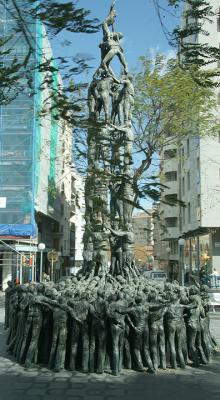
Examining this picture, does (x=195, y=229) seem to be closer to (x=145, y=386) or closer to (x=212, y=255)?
(x=212, y=255)

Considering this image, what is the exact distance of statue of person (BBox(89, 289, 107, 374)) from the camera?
7524 millimetres

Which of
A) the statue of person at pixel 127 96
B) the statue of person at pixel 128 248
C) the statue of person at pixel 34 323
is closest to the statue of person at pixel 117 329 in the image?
the statue of person at pixel 34 323

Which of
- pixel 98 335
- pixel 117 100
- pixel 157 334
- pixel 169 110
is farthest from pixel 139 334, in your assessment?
pixel 169 110

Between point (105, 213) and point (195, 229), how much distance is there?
2968 centimetres

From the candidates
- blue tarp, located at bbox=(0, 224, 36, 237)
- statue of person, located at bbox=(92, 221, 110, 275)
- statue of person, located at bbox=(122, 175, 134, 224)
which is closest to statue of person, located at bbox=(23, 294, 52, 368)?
statue of person, located at bbox=(92, 221, 110, 275)

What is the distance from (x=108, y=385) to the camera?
22.7 feet

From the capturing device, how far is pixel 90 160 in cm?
373

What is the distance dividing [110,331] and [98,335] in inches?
7.9

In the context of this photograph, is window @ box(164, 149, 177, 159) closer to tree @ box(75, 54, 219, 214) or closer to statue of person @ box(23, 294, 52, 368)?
tree @ box(75, 54, 219, 214)

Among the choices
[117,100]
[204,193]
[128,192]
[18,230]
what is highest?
[204,193]

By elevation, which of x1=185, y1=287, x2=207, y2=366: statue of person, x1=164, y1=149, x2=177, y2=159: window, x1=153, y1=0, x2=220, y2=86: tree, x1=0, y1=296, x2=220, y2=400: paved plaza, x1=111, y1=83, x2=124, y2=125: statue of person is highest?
x1=164, y1=149, x2=177, y2=159: window

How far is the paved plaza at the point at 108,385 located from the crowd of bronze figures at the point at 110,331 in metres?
0.23

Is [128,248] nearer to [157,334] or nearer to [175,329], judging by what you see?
[175,329]

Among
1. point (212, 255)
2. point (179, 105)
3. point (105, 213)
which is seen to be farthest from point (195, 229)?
point (105, 213)
